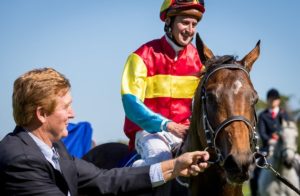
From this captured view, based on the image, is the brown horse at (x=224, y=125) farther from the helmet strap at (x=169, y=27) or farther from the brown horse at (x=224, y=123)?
the helmet strap at (x=169, y=27)

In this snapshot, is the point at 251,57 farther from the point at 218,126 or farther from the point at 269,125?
the point at 269,125

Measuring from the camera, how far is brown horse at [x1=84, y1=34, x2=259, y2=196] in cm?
440

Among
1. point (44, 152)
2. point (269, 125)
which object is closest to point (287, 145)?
point (269, 125)

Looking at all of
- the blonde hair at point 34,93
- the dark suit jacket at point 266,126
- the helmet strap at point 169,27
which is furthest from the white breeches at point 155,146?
the dark suit jacket at point 266,126

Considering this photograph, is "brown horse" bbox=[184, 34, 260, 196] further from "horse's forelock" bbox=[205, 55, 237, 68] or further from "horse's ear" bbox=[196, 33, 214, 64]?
"horse's ear" bbox=[196, 33, 214, 64]

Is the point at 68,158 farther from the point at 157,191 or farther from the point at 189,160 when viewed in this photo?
the point at 157,191

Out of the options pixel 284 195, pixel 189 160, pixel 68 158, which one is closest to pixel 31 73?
pixel 68 158

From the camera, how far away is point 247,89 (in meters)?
4.73

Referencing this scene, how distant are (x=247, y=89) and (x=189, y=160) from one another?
1.02 metres

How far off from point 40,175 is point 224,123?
5.00 ft

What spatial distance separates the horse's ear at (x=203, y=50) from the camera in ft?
17.5

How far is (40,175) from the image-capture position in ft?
11.9

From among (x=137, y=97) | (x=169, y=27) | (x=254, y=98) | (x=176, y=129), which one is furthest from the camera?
(x=169, y=27)

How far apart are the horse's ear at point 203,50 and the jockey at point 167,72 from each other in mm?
447
